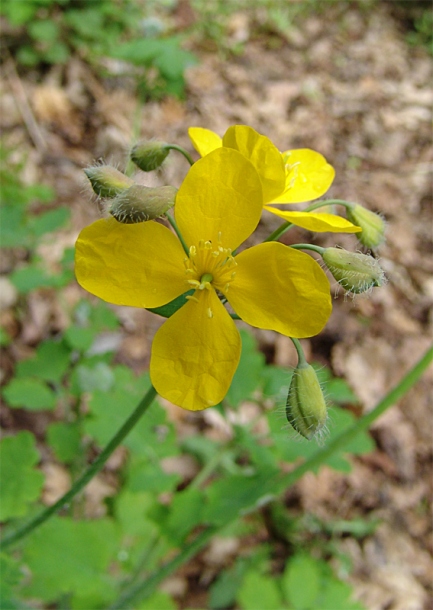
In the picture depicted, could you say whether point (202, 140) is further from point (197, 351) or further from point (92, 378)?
point (92, 378)

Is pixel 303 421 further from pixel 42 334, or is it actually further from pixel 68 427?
pixel 42 334

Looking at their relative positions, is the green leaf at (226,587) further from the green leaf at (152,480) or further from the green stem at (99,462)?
the green stem at (99,462)

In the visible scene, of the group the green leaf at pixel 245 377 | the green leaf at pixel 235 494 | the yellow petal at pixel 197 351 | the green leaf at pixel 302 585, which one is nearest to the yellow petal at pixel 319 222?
the yellow petal at pixel 197 351

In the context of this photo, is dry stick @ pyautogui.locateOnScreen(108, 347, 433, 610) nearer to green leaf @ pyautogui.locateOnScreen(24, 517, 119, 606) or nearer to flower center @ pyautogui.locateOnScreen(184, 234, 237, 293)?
green leaf @ pyautogui.locateOnScreen(24, 517, 119, 606)

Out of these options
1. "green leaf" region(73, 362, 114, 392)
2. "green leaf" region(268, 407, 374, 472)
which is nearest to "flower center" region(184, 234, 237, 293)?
"green leaf" region(268, 407, 374, 472)

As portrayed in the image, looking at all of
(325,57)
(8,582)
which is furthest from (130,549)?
(325,57)

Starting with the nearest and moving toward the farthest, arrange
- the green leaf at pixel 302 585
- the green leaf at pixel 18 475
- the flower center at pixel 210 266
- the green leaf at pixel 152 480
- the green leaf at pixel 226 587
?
1. the flower center at pixel 210 266
2. the green leaf at pixel 18 475
3. the green leaf at pixel 152 480
4. the green leaf at pixel 302 585
5. the green leaf at pixel 226 587

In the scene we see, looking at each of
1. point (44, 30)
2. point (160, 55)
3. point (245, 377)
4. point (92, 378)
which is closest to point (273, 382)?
point (245, 377)
